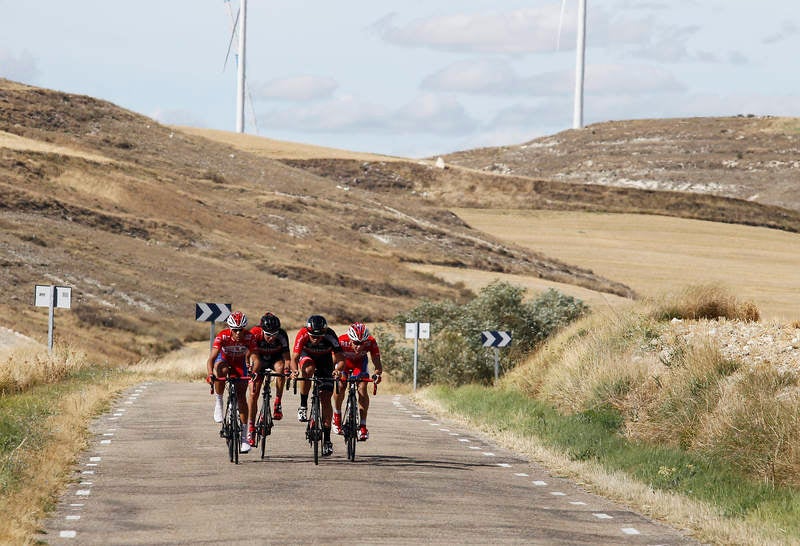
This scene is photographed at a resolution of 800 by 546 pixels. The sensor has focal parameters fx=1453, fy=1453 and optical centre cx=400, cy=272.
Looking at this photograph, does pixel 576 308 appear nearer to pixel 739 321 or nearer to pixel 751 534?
pixel 739 321

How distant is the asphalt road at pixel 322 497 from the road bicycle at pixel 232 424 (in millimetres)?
245

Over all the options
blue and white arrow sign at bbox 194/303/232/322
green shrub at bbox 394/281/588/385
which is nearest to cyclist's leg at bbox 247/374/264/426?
blue and white arrow sign at bbox 194/303/232/322

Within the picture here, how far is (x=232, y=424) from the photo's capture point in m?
17.6

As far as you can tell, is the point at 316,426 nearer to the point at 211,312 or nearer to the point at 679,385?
the point at 679,385

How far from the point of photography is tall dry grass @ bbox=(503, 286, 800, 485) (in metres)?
16.6

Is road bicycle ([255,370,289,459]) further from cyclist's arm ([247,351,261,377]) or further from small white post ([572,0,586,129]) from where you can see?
small white post ([572,0,586,129])

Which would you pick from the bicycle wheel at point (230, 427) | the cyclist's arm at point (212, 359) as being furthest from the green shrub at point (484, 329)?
the bicycle wheel at point (230, 427)

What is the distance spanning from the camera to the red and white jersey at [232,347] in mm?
17953

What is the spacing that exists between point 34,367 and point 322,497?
17266 mm

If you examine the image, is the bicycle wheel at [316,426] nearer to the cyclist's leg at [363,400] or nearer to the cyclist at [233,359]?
the cyclist at [233,359]

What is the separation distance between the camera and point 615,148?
563ft

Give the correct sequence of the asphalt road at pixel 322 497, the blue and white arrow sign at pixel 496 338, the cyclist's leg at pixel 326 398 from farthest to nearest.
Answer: the blue and white arrow sign at pixel 496 338
the cyclist's leg at pixel 326 398
the asphalt road at pixel 322 497

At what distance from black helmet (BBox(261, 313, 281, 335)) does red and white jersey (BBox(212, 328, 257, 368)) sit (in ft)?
0.82

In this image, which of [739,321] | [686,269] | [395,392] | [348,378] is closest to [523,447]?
[348,378]
